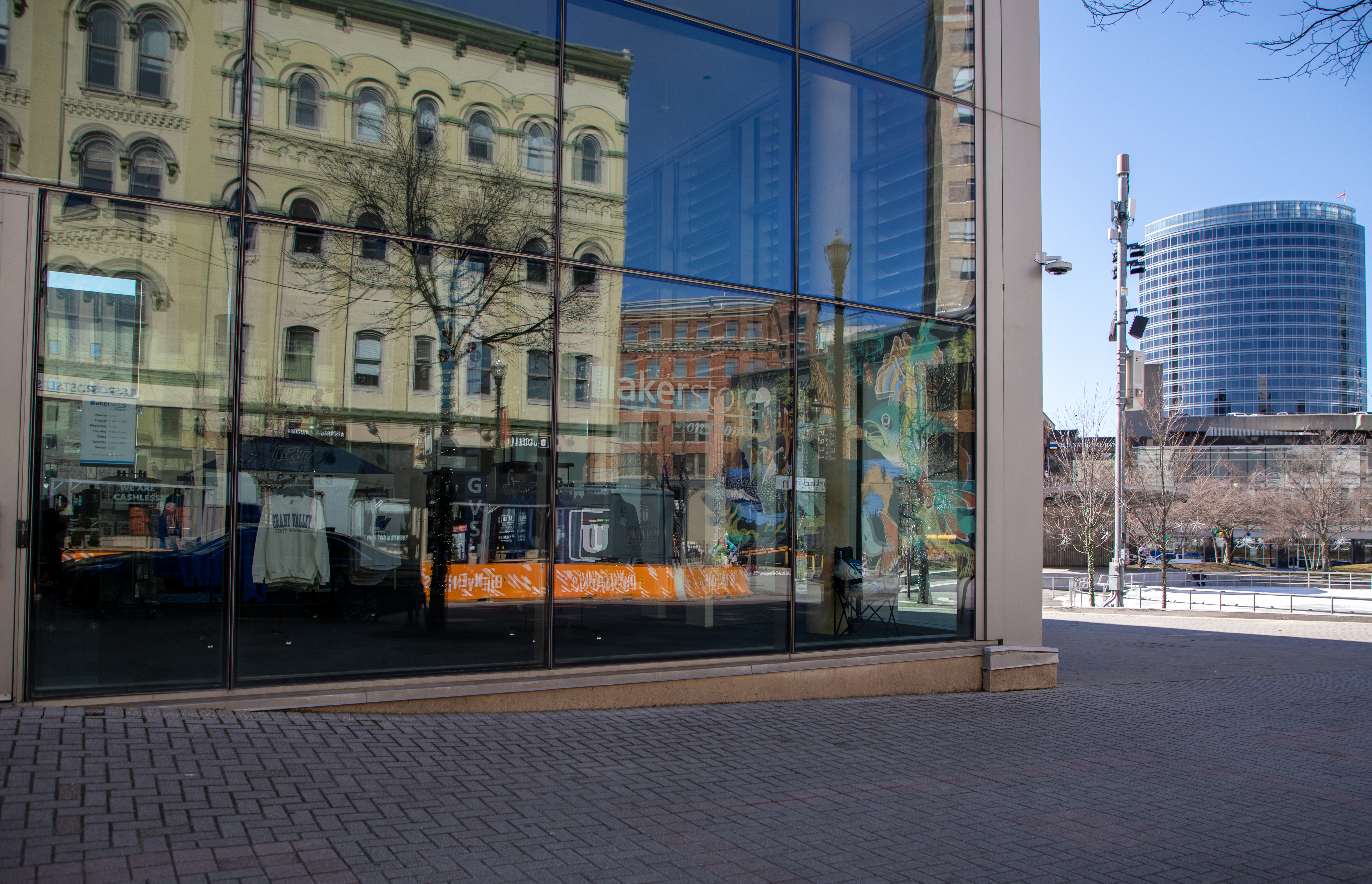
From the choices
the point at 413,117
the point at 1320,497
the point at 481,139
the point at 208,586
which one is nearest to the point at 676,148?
the point at 481,139

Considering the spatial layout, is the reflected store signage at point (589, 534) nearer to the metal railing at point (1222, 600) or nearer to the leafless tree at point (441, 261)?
the leafless tree at point (441, 261)

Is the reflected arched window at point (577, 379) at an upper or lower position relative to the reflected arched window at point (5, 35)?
lower

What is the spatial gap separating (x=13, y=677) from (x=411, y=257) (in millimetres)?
4515

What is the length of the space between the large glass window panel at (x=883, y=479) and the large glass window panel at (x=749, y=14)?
120 inches

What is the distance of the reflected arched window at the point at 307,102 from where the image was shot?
8516 millimetres

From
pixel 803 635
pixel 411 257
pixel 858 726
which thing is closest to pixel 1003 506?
pixel 803 635

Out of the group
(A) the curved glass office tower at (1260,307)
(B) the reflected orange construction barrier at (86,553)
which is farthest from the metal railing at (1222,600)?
(A) the curved glass office tower at (1260,307)

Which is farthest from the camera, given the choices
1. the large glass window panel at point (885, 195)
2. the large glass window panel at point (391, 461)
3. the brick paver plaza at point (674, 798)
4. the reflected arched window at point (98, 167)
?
the large glass window panel at point (885, 195)

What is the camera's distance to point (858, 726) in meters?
9.02

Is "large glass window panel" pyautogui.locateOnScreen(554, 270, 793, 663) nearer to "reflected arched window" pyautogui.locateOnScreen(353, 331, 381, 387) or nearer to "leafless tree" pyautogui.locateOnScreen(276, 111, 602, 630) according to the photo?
"leafless tree" pyautogui.locateOnScreen(276, 111, 602, 630)

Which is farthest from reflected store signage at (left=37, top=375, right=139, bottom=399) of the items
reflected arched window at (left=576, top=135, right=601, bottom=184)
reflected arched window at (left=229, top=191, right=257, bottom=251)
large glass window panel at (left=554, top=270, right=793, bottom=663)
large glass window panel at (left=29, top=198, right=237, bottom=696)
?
reflected arched window at (left=576, top=135, right=601, bottom=184)

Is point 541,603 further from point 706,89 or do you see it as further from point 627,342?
point 706,89

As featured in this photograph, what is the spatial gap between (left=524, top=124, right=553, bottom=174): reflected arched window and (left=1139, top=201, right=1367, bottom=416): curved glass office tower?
12310 centimetres

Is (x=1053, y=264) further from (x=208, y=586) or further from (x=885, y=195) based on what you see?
(x=208, y=586)
